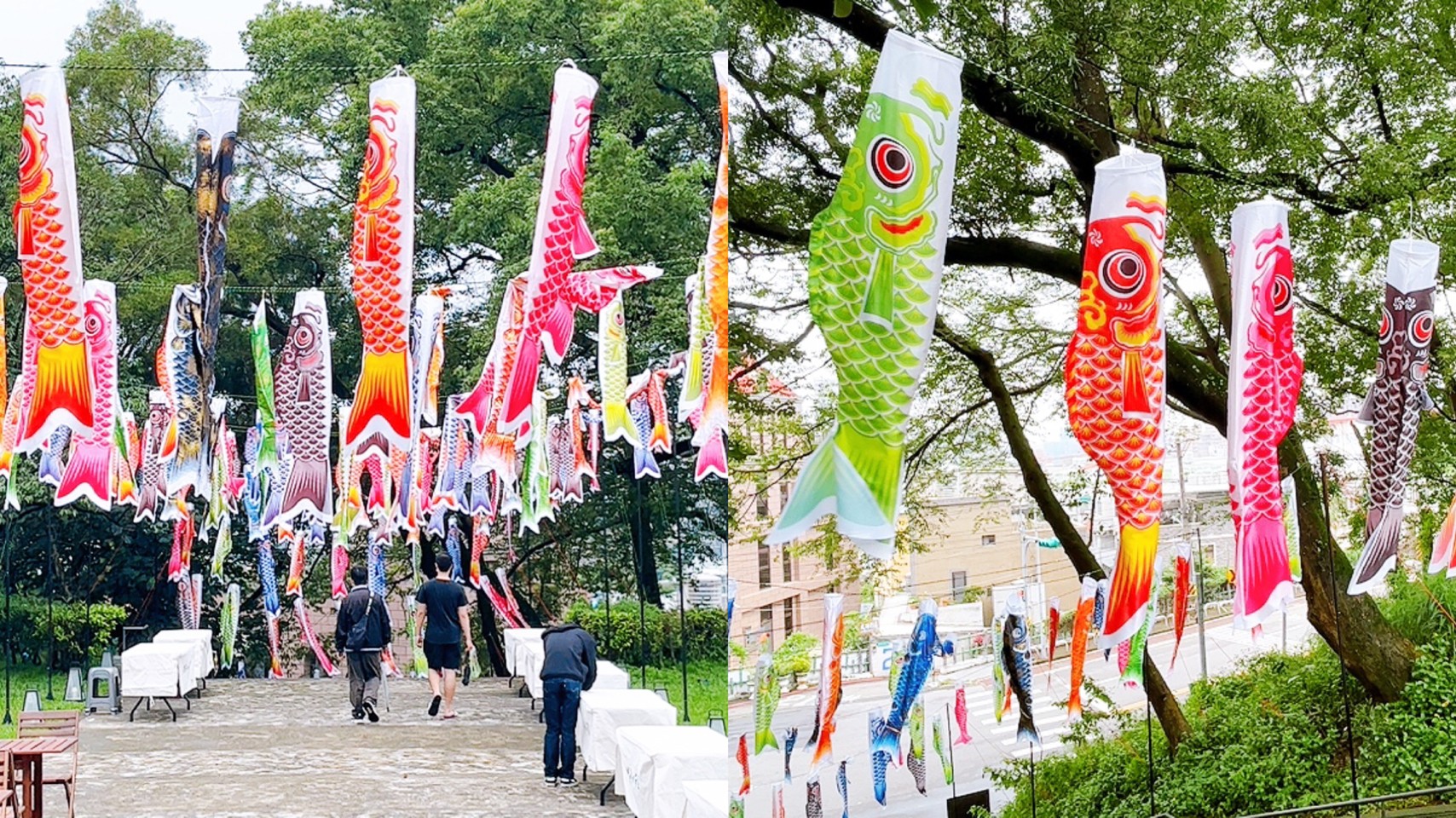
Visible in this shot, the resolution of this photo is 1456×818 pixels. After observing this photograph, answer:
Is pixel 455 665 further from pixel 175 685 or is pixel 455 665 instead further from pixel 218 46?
pixel 218 46

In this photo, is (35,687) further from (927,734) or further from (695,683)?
(927,734)

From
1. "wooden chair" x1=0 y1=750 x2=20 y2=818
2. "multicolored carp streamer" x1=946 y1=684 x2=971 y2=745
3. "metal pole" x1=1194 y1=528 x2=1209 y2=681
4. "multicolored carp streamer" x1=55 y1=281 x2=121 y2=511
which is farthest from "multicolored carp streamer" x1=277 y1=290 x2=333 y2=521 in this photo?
"metal pole" x1=1194 y1=528 x2=1209 y2=681

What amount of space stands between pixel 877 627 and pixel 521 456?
289 centimetres

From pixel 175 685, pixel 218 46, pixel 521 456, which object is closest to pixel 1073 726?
pixel 521 456

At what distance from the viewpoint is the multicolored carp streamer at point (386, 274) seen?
4.72 metres

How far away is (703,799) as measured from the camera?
4844 millimetres

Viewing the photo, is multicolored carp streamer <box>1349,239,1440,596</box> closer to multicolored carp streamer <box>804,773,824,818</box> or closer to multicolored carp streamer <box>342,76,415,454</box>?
multicolored carp streamer <box>342,76,415,454</box>

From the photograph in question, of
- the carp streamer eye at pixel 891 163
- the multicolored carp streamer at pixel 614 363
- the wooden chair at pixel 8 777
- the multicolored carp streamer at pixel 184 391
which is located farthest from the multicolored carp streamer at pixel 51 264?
the carp streamer eye at pixel 891 163

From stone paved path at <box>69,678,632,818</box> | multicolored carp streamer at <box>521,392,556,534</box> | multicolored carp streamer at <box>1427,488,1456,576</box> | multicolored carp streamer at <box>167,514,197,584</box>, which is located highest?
multicolored carp streamer at <box>521,392,556,534</box>

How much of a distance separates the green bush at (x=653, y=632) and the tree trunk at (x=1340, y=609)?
4569 mm

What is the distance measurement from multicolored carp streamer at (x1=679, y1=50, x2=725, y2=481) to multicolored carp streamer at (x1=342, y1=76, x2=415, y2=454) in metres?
1.74

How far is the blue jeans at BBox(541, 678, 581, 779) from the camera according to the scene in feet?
20.1

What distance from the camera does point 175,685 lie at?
316 inches

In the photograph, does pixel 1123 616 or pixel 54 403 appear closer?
pixel 1123 616
